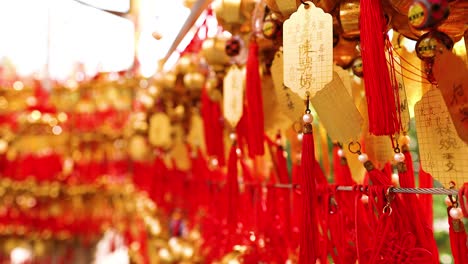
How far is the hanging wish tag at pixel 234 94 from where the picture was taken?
30.9 inches

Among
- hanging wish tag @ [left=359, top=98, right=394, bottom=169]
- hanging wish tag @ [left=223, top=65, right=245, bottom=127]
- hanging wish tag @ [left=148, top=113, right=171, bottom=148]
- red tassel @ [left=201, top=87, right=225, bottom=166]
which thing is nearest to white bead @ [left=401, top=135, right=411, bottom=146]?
hanging wish tag @ [left=359, top=98, right=394, bottom=169]

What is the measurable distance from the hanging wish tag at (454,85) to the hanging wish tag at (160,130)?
104cm

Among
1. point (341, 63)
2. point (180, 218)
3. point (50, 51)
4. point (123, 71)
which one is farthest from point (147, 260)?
point (50, 51)

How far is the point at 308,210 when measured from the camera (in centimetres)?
51

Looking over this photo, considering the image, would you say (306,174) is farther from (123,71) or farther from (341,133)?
(123,71)

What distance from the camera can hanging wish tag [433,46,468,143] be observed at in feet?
1.42

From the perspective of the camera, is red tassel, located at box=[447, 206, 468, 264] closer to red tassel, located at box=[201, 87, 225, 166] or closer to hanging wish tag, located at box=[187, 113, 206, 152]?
red tassel, located at box=[201, 87, 225, 166]

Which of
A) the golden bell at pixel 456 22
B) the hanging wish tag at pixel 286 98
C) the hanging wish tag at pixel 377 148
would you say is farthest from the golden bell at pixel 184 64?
the golden bell at pixel 456 22

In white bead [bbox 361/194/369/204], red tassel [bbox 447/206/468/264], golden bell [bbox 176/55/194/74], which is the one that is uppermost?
golden bell [bbox 176/55/194/74]

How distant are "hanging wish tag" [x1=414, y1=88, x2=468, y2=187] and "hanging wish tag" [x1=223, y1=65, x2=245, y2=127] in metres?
0.35

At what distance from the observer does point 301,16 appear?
521mm

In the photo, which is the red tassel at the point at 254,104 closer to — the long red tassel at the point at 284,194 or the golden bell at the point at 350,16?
the long red tassel at the point at 284,194

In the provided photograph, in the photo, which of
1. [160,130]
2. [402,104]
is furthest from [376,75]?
[160,130]

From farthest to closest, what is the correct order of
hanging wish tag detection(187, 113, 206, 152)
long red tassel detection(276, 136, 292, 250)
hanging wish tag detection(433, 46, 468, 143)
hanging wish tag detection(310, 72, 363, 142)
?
hanging wish tag detection(187, 113, 206, 152)
long red tassel detection(276, 136, 292, 250)
hanging wish tag detection(310, 72, 363, 142)
hanging wish tag detection(433, 46, 468, 143)
